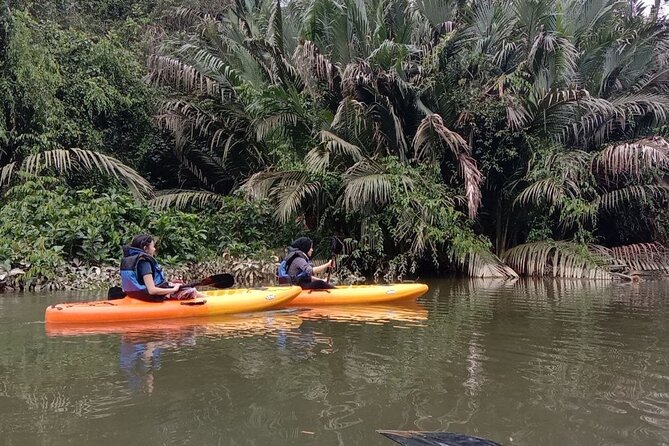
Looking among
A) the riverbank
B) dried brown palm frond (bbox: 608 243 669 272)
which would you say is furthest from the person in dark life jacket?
dried brown palm frond (bbox: 608 243 669 272)

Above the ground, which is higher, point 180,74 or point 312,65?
point 180,74

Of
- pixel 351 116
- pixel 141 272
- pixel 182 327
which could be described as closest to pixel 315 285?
pixel 182 327

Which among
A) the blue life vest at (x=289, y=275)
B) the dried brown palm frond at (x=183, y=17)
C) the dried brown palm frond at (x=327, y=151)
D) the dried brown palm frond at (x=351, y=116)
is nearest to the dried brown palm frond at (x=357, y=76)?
the dried brown palm frond at (x=351, y=116)

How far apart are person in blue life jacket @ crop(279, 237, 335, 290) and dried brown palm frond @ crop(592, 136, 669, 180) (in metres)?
7.12

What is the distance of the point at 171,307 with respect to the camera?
7.60 m

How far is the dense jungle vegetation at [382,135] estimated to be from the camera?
12273mm

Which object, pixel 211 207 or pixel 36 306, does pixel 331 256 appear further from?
pixel 36 306

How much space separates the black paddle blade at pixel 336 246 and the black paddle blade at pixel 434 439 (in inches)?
352

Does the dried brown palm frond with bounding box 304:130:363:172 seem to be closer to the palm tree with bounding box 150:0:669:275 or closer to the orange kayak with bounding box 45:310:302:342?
the palm tree with bounding box 150:0:669:275

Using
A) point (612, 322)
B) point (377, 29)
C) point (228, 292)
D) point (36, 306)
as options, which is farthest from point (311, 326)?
point (377, 29)

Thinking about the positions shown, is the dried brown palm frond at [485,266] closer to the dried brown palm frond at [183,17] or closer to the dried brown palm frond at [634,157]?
the dried brown palm frond at [634,157]

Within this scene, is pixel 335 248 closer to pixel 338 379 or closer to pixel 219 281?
pixel 219 281

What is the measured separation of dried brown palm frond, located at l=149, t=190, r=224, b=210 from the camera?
1393 centimetres

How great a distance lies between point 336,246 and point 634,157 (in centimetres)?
624
